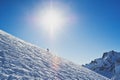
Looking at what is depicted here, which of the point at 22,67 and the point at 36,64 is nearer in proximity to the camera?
the point at 22,67

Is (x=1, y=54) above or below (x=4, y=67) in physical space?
above

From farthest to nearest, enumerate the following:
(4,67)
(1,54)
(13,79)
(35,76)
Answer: (1,54)
(35,76)
(4,67)
(13,79)

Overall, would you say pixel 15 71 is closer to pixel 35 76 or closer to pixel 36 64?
pixel 35 76

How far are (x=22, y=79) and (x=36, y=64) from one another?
6.84 feet

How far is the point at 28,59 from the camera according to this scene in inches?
326

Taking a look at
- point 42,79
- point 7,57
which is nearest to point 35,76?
point 42,79

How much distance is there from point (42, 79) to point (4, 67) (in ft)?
4.60

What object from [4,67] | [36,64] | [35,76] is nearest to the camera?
[4,67]

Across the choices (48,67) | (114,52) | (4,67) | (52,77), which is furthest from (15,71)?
(114,52)

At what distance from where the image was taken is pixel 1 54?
7.28m

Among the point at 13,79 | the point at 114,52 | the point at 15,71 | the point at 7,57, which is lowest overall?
the point at 13,79

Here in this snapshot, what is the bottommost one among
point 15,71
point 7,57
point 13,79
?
point 13,79

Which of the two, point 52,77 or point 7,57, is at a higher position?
point 7,57

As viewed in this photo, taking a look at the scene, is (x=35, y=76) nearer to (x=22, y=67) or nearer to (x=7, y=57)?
(x=22, y=67)
